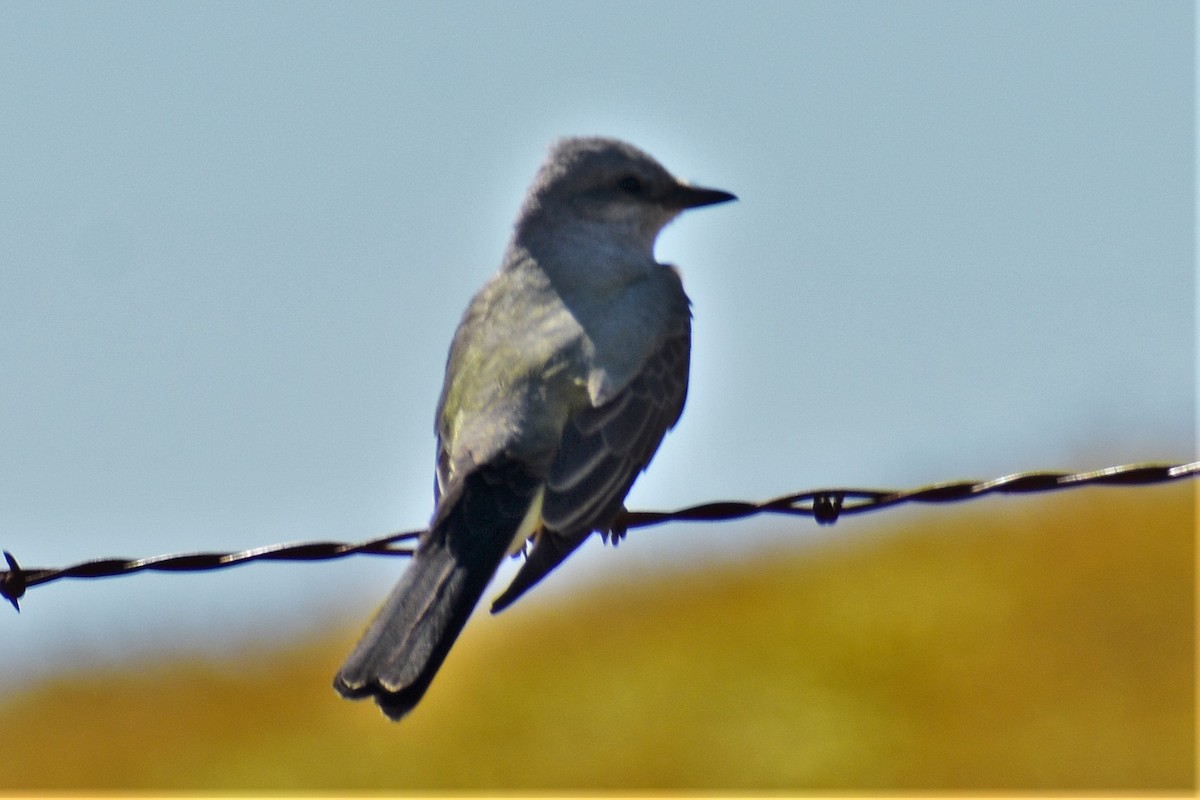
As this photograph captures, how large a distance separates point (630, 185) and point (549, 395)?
5.72 feet

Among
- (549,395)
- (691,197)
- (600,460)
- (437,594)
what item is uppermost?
(691,197)

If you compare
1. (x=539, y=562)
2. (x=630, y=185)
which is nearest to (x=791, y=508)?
(x=539, y=562)

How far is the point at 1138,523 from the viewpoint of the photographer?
13.6 m

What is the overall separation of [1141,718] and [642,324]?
228 inches

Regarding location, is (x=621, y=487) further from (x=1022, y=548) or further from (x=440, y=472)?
(x=1022, y=548)

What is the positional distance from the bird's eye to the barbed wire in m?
2.82

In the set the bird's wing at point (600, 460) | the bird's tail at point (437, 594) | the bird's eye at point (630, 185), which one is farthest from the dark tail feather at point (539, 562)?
the bird's eye at point (630, 185)

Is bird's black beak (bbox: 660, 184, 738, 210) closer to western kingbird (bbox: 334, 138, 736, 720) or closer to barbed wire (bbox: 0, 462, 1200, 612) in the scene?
western kingbird (bbox: 334, 138, 736, 720)

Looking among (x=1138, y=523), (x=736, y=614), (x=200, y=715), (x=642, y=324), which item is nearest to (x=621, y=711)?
(x=736, y=614)

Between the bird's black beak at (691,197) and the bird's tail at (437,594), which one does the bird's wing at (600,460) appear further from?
the bird's black beak at (691,197)

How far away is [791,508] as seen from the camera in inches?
190

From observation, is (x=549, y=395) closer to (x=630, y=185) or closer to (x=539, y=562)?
(x=539, y=562)

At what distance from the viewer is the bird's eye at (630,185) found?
24.8 feet

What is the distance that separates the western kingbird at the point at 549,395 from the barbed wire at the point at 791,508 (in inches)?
14.8
